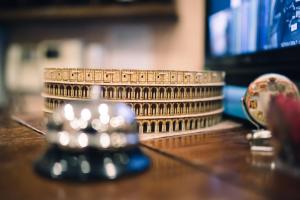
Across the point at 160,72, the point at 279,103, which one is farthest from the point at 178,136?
the point at 279,103

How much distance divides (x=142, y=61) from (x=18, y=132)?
80 centimetres

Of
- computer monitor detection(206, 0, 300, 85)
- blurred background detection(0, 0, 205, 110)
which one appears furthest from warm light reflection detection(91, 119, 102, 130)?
blurred background detection(0, 0, 205, 110)

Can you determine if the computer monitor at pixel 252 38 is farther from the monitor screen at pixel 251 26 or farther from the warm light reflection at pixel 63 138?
the warm light reflection at pixel 63 138

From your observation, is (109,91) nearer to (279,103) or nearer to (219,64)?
(279,103)

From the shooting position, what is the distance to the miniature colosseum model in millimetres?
643

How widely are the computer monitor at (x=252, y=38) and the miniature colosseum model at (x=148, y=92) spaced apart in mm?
161

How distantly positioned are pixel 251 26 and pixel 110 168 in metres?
0.61

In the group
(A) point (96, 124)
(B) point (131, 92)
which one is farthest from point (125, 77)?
(A) point (96, 124)

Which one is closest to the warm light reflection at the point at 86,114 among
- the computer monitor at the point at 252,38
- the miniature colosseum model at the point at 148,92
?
the miniature colosseum model at the point at 148,92

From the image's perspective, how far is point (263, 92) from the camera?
0.60 metres

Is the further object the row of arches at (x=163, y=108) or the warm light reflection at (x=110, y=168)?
the row of arches at (x=163, y=108)

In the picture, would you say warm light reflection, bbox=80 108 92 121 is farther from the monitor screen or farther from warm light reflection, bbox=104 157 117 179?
the monitor screen

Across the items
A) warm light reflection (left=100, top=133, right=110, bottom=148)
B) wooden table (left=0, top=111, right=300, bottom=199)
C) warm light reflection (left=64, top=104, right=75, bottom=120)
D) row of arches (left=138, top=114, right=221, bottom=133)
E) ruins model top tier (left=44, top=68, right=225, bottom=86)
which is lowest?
wooden table (left=0, top=111, right=300, bottom=199)

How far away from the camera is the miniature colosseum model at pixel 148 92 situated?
2.11 feet
